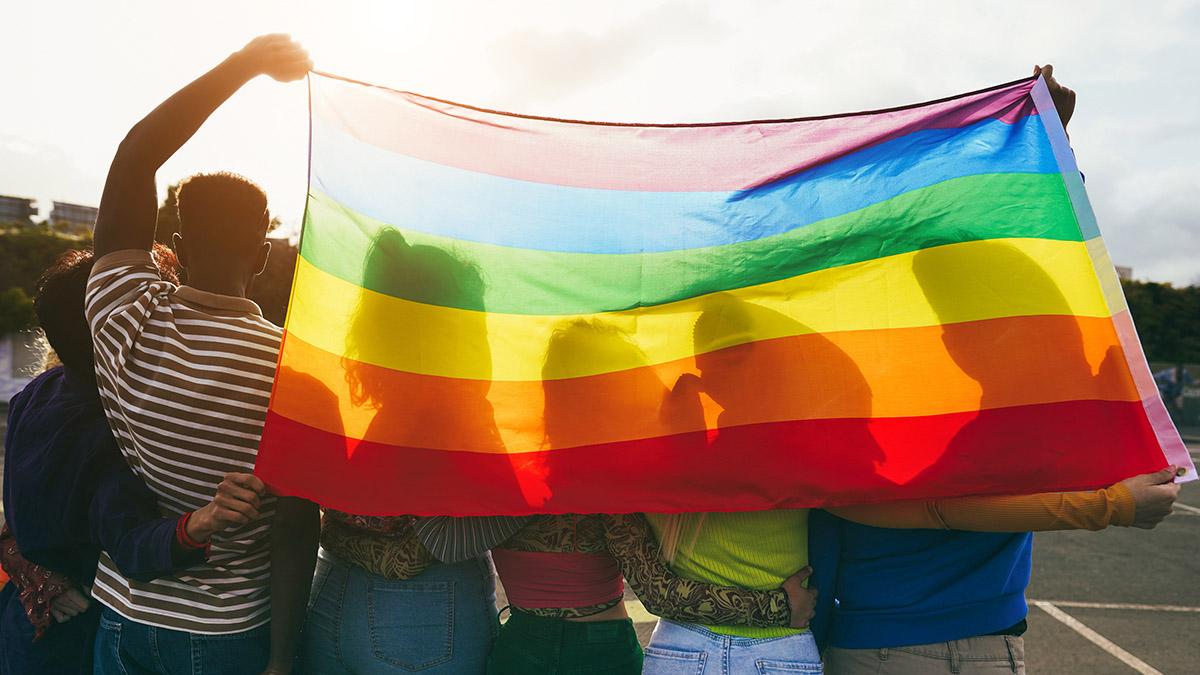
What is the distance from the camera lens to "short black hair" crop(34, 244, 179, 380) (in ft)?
8.02

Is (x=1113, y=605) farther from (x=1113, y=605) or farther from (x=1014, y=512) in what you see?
(x=1014, y=512)

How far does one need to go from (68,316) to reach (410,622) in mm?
1331

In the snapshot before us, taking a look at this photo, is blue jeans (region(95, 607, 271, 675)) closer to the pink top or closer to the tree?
the pink top

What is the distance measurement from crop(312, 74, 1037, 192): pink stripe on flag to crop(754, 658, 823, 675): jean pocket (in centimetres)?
134

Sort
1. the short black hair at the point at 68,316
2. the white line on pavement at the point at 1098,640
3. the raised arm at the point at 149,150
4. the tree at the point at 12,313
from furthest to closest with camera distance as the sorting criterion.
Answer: the tree at the point at 12,313 → the white line on pavement at the point at 1098,640 → the short black hair at the point at 68,316 → the raised arm at the point at 149,150

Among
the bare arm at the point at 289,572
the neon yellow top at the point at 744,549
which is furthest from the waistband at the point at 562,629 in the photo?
the bare arm at the point at 289,572

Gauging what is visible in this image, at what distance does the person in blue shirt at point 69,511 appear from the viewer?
2057 mm

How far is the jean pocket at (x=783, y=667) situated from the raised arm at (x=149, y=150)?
189 cm

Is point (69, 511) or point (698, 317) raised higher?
point (698, 317)

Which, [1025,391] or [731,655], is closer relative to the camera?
[731,655]

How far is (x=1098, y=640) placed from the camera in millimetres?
5664

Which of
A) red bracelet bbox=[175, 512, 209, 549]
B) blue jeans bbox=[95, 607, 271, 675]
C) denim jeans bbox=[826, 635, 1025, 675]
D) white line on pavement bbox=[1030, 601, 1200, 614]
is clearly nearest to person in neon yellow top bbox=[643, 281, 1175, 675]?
denim jeans bbox=[826, 635, 1025, 675]

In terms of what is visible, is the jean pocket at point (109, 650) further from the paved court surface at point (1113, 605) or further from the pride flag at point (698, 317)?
the paved court surface at point (1113, 605)

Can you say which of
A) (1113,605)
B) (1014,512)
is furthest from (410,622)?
(1113,605)
